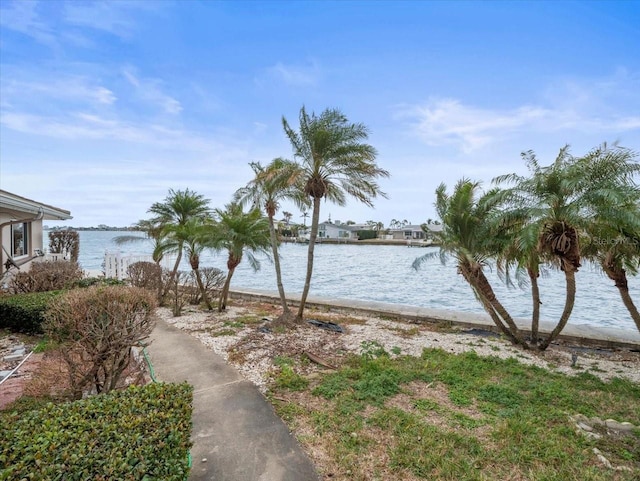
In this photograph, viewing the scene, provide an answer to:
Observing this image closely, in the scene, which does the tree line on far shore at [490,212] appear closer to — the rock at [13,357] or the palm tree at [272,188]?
the palm tree at [272,188]


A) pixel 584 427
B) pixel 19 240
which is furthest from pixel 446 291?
Result: pixel 19 240

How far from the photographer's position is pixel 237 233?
32.0 ft

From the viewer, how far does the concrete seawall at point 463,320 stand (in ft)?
26.9

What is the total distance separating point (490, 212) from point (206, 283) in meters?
9.01

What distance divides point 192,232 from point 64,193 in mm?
14658

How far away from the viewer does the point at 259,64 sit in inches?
470

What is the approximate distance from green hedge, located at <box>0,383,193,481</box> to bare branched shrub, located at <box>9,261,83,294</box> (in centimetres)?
802

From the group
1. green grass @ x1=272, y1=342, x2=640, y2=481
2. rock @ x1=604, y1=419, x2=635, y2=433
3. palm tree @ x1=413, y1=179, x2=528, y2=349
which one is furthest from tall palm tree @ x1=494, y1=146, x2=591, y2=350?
rock @ x1=604, y1=419, x2=635, y2=433

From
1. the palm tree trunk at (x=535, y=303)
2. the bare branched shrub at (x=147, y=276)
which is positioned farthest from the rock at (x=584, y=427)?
the bare branched shrub at (x=147, y=276)

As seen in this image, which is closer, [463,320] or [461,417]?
[461,417]

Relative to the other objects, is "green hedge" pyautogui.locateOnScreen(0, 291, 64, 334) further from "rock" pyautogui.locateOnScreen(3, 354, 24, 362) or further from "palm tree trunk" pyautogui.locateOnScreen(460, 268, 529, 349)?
"palm tree trunk" pyautogui.locateOnScreen(460, 268, 529, 349)

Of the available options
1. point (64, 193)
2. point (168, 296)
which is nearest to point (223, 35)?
point (168, 296)

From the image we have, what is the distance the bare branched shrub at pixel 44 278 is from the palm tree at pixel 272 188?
5.36 m

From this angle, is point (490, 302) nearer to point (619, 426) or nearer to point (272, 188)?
point (619, 426)
